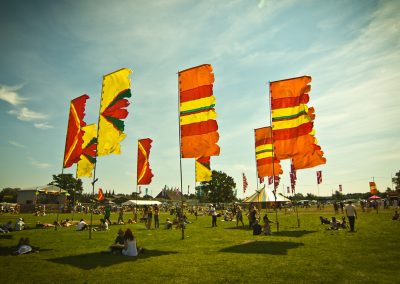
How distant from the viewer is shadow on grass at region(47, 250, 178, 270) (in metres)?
11.1

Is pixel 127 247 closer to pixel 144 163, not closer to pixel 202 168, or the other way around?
pixel 144 163

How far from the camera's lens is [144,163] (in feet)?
104

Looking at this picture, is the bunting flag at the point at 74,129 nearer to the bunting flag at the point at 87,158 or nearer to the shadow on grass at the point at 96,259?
the bunting flag at the point at 87,158

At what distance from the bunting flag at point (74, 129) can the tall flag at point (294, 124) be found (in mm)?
15914

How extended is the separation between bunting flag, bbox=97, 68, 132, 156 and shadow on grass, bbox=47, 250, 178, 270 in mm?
7550

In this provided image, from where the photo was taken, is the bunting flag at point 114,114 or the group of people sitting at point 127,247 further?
the bunting flag at point 114,114

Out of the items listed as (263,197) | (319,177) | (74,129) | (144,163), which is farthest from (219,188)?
(74,129)

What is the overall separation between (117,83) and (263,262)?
15.1 m

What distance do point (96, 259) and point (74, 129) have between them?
13.8 metres

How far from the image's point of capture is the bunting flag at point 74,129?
22.3m

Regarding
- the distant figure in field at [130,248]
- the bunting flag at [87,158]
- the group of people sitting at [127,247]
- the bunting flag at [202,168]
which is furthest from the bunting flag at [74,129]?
the bunting flag at [202,168]

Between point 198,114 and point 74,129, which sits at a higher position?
point 74,129

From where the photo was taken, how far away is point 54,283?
8.41 meters

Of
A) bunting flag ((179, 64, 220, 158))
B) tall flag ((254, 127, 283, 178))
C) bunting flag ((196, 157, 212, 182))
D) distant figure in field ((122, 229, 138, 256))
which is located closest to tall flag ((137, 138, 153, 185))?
bunting flag ((196, 157, 212, 182))
